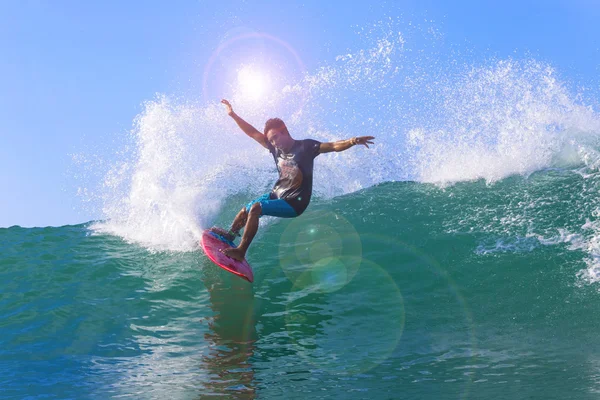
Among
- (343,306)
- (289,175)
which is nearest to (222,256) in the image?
(289,175)

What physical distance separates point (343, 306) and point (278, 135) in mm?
2664

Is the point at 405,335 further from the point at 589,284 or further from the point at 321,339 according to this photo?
the point at 589,284

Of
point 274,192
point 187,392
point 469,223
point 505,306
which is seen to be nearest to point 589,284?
point 505,306

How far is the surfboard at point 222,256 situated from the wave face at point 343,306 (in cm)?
54

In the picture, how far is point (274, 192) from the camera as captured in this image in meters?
7.36

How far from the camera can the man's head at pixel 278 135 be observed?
7.37m

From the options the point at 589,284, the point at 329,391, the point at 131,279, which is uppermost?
the point at 131,279

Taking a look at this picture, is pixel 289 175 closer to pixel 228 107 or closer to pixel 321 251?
pixel 228 107

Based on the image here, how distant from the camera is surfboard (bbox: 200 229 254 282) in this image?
7.26m

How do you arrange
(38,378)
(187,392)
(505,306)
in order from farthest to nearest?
(505,306) → (38,378) → (187,392)

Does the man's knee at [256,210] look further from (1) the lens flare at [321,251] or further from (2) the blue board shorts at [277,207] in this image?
(1) the lens flare at [321,251]

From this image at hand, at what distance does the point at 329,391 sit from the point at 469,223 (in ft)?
21.2

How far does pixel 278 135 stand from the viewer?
7395mm

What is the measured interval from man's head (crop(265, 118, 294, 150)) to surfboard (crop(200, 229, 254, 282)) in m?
1.68
